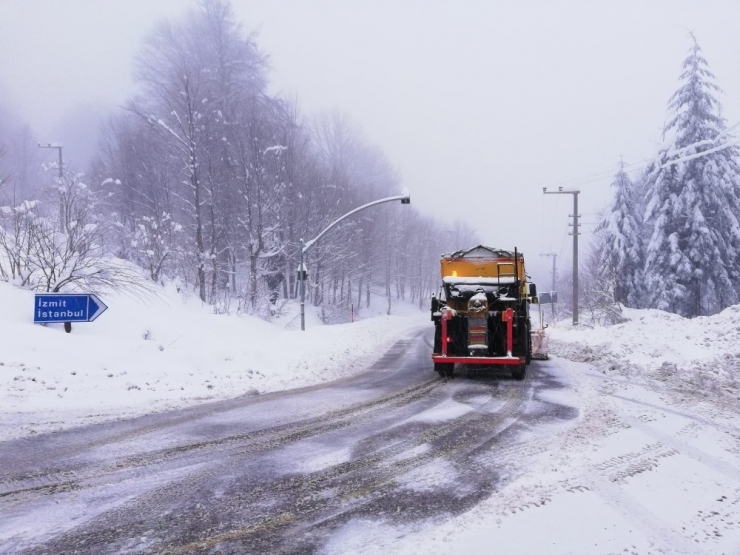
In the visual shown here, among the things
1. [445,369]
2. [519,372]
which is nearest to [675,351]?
[519,372]

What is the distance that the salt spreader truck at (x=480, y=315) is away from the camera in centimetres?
1111

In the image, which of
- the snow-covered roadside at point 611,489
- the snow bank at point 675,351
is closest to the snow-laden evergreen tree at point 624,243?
the snow bank at point 675,351

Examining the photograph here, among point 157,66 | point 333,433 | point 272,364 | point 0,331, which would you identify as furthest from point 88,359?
point 157,66

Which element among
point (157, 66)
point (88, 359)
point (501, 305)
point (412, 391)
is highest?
point (157, 66)

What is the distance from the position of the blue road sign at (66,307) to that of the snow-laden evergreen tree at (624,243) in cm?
3072

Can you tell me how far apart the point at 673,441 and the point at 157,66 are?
37.8 m

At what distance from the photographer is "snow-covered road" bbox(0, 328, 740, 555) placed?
346cm

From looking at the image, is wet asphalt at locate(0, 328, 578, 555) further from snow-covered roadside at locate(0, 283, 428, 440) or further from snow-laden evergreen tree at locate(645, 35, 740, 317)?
snow-laden evergreen tree at locate(645, 35, 740, 317)

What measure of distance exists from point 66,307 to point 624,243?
112 feet

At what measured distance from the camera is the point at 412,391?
9.61 meters

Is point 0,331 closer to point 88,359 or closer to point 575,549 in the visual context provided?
point 88,359

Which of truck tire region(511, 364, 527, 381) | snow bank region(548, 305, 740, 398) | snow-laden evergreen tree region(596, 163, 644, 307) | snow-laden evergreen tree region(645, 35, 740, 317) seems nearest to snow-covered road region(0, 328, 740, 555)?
truck tire region(511, 364, 527, 381)

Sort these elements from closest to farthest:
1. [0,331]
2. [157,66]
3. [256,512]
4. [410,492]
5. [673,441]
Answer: [256,512], [410,492], [673,441], [0,331], [157,66]

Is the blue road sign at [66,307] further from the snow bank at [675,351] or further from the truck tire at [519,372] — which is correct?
the snow bank at [675,351]
